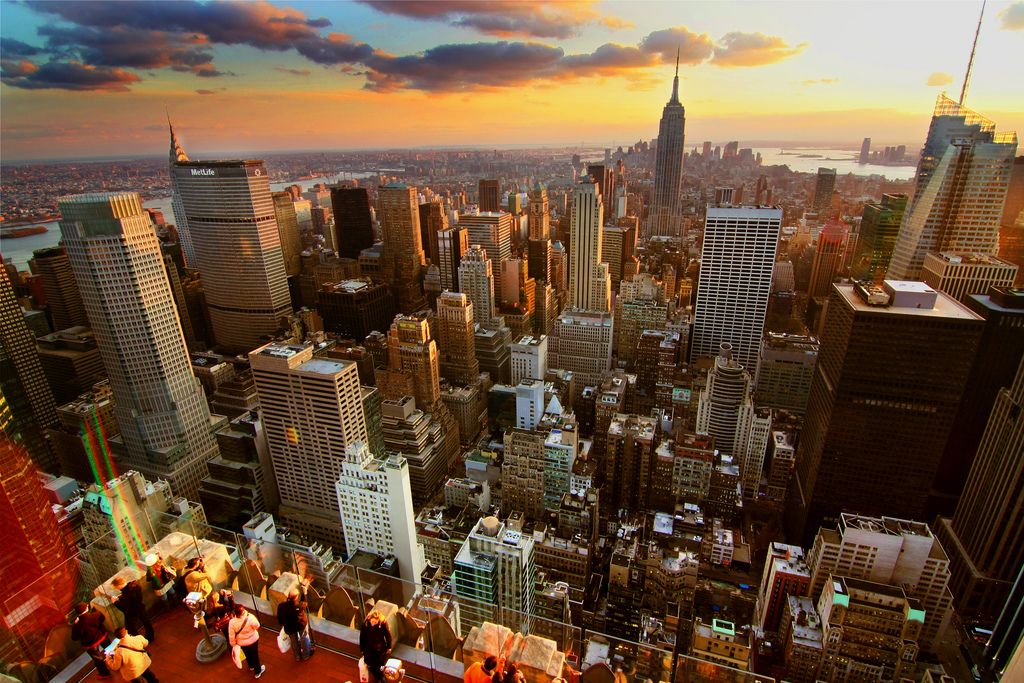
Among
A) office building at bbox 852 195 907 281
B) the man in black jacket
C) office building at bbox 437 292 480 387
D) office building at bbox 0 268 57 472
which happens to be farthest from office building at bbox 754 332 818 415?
office building at bbox 0 268 57 472

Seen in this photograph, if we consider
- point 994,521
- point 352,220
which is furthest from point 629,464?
point 352,220

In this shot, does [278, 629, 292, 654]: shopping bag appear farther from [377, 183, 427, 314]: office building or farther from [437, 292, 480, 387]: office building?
[377, 183, 427, 314]: office building

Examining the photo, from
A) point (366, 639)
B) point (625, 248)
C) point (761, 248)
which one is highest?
point (366, 639)

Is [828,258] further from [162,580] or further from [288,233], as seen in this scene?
[162,580]

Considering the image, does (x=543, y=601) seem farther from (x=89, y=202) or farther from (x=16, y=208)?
(x=16, y=208)

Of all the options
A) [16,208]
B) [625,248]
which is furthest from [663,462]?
[625,248]

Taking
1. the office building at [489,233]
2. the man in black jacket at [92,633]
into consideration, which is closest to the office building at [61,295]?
the office building at [489,233]
